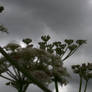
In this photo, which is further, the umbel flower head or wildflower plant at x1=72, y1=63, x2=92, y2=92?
wildflower plant at x1=72, y1=63, x2=92, y2=92

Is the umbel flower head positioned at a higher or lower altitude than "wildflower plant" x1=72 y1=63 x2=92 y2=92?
lower

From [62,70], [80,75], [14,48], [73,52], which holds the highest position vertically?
[73,52]

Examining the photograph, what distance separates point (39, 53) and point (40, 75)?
Result: 1.09 metres

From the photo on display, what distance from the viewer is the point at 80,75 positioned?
14180 millimetres

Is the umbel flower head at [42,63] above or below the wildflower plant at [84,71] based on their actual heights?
below

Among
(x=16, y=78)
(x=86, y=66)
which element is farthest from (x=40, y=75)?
(x=86, y=66)

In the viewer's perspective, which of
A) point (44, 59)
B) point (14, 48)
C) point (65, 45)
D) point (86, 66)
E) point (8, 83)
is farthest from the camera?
point (65, 45)

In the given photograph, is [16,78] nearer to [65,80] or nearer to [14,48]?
[14,48]

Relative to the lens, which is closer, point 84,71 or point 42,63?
point 42,63

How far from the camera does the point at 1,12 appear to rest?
8633mm

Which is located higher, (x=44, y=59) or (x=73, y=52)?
(x=73, y=52)

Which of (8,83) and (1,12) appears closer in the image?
(1,12)

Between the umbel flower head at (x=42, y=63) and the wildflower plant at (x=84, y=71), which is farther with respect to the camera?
the wildflower plant at (x=84, y=71)

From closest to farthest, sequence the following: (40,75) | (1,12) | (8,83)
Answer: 1. (40,75)
2. (1,12)
3. (8,83)
